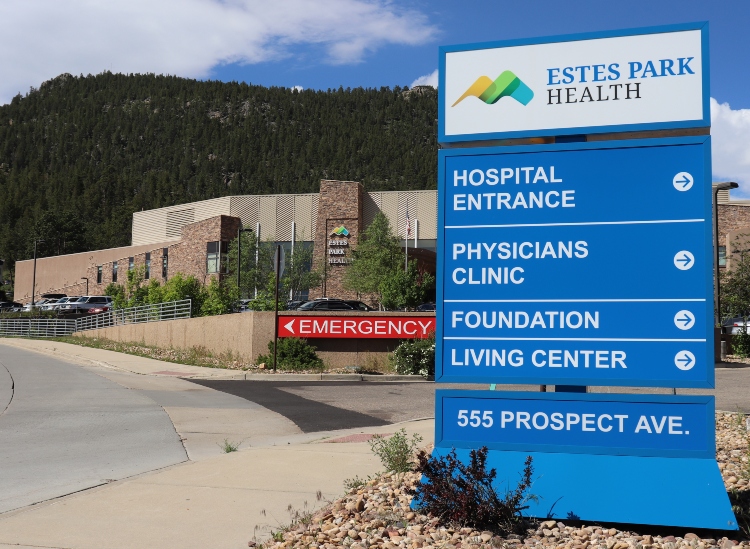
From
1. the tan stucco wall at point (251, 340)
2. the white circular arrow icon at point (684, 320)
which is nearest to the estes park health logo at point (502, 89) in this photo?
the white circular arrow icon at point (684, 320)

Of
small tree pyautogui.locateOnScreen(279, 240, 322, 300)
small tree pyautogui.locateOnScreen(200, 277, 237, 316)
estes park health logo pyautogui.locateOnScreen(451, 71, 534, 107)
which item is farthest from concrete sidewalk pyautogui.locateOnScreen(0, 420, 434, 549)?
small tree pyautogui.locateOnScreen(279, 240, 322, 300)

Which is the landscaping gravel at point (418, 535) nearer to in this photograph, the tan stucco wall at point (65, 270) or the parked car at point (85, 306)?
the parked car at point (85, 306)

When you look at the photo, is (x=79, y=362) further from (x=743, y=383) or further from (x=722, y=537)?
(x=722, y=537)

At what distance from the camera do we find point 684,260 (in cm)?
579

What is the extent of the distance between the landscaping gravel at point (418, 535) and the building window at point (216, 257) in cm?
6389

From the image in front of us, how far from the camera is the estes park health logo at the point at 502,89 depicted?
6.40 metres

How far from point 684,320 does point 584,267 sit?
84 cm

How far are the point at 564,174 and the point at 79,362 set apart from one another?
26750 mm

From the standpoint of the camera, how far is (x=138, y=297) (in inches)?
1841

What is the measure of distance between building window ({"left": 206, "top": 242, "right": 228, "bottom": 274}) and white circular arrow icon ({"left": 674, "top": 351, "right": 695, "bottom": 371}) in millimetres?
64602

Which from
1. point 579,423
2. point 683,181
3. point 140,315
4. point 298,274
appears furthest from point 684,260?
point 298,274

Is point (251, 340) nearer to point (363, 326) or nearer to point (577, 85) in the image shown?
point (363, 326)

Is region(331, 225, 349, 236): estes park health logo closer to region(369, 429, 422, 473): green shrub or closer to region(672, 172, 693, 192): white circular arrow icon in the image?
region(369, 429, 422, 473): green shrub

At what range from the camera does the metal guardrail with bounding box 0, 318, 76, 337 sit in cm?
5241
